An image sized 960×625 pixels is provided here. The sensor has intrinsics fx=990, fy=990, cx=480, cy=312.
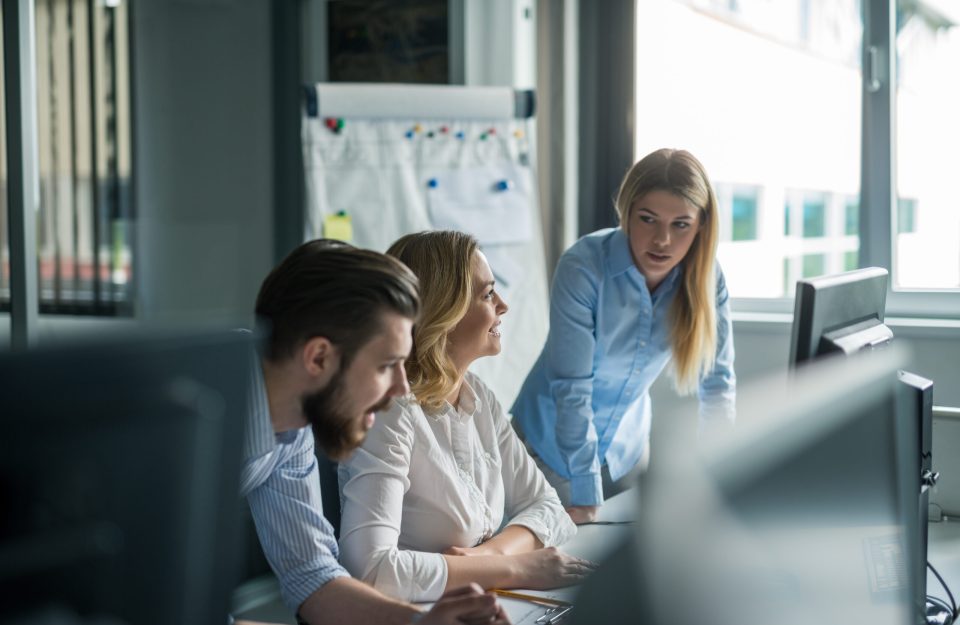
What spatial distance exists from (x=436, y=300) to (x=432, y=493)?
0.34 metres

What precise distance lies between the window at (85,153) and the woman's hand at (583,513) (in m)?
2.40

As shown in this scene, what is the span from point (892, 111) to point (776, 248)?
0.70m

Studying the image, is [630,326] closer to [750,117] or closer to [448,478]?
[448,478]

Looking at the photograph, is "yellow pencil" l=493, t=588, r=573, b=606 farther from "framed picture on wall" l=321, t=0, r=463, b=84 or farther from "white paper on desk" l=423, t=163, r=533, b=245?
"framed picture on wall" l=321, t=0, r=463, b=84

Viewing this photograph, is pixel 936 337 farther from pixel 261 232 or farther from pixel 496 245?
pixel 261 232

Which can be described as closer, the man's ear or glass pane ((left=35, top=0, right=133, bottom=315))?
the man's ear

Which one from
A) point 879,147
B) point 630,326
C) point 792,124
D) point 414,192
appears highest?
point 792,124

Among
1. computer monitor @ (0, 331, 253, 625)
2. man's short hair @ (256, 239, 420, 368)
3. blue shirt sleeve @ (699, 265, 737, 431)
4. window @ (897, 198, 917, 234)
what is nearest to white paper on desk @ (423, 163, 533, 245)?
blue shirt sleeve @ (699, 265, 737, 431)

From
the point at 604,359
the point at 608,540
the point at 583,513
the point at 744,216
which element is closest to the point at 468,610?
the point at 608,540

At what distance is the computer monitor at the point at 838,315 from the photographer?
1273 mm

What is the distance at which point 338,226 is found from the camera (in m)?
3.20

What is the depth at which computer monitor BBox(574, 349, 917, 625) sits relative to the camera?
2.57 ft

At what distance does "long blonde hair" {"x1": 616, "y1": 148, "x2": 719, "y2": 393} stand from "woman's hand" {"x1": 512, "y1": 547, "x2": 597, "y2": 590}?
98 centimetres

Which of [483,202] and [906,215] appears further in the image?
[483,202]
